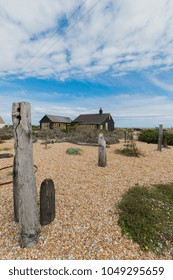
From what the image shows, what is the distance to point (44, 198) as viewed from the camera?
8.41ft

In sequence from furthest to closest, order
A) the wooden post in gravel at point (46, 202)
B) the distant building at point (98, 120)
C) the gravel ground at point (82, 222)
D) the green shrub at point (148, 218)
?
the distant building at point (98, 120) → the wooden post in gravel at point (46, 202) → the green shrub at point (148, 218) → the gravel ground at point (82, 222)

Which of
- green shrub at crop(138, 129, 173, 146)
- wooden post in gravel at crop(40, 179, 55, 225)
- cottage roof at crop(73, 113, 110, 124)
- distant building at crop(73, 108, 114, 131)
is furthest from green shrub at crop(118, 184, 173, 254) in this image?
cottage roof at crop(73, 113, 110, 124)

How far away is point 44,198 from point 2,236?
900 millimetres

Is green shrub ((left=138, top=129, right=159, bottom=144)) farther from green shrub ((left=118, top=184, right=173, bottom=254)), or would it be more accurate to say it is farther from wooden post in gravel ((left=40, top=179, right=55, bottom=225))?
wooden post in gravel ((left=40, top=179, right=55, bottom=225))

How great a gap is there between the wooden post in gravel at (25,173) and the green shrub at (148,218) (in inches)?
63.2

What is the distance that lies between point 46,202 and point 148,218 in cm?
203

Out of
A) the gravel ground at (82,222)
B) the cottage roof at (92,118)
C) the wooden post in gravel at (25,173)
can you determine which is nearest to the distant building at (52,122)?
the cottage roof at (92,118)

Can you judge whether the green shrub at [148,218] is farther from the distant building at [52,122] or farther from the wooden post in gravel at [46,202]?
the distant building at [52,122]

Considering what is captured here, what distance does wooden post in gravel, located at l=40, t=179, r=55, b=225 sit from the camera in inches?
100

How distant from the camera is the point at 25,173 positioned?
2.02m

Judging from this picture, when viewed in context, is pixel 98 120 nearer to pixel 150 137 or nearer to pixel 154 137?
pixel 150 137

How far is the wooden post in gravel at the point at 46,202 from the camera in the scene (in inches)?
100

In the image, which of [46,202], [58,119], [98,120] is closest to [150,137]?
[46,202]

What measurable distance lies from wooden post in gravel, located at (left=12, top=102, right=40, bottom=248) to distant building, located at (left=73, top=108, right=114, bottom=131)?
30.3 meters
